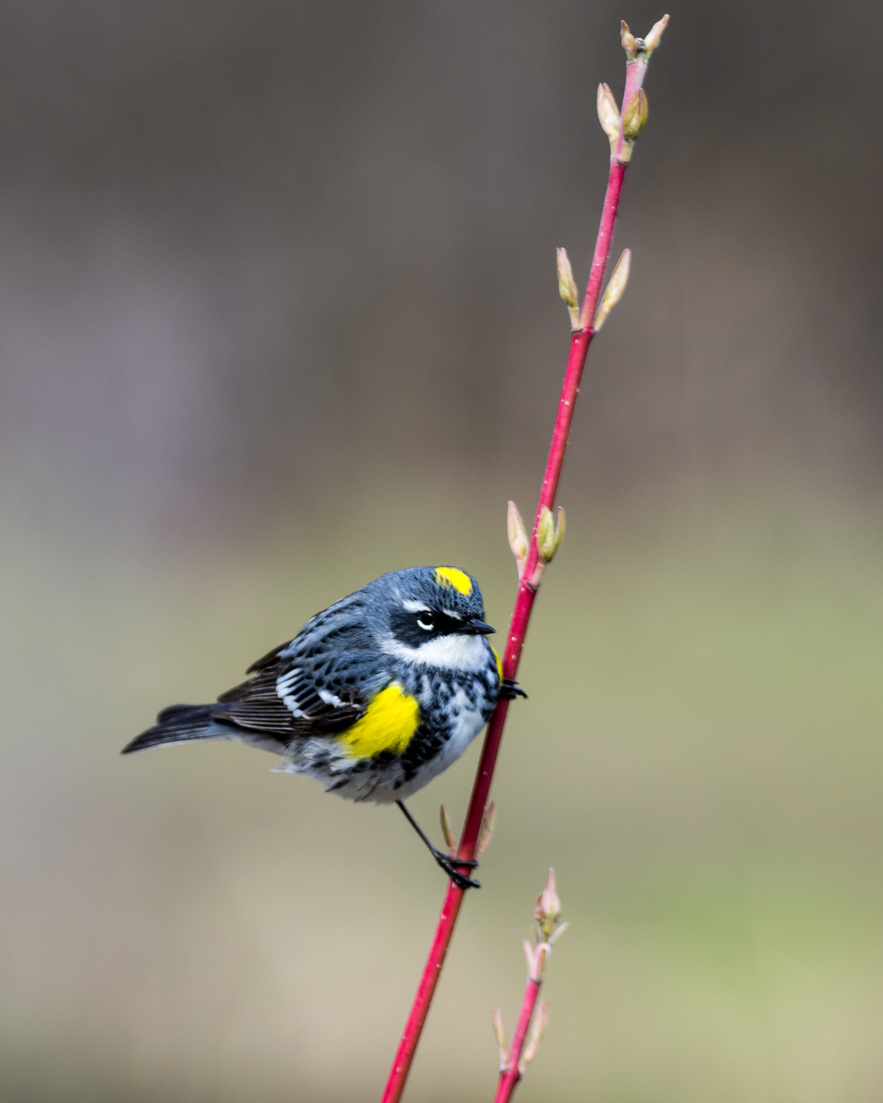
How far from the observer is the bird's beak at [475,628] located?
158 cm

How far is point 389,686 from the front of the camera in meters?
1.79

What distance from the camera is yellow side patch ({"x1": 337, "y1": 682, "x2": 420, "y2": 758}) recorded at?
1734mm

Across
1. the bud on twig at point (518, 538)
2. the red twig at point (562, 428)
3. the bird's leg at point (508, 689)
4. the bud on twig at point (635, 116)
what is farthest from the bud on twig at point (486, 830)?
the bud on twig at point (635, 116)

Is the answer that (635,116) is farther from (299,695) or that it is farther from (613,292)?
(299,695)

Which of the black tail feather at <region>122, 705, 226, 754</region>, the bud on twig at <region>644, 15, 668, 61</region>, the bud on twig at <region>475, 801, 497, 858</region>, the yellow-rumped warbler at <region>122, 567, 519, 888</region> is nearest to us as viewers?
the bud on twig at <region>644, 15, 668, 61</region>

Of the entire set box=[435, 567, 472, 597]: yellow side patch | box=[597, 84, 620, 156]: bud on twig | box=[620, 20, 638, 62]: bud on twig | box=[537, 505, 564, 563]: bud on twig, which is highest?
box=[620, 20, 638, 62]: bud on twig

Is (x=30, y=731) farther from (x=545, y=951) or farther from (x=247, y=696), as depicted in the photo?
(x=545, y=951)

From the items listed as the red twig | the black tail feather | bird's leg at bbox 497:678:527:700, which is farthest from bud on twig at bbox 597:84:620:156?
the black tail feather

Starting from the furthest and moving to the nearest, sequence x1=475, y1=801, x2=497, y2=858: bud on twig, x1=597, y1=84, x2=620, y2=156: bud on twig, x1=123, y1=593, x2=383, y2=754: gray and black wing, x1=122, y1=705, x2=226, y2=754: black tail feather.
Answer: x1=122, y1=705, x2=226, y2=754: black tail feather → x1=123, y1=593, x2=383, y2=754: gray and black wing → x1=475, y1=801, x2=497, y2=858: bud on twig → x1=597, y1=84, x2=620, y2=156: bud on twig

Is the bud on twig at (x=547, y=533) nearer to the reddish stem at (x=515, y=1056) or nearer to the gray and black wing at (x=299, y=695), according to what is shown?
the reddish stem at (x=515, y=1056)

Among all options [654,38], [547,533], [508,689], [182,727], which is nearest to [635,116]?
[654,38]

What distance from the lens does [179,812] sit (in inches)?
192

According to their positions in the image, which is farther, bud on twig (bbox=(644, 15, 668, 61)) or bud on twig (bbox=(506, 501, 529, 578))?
bud on twig (bbox=(506, 501, 529, 578))

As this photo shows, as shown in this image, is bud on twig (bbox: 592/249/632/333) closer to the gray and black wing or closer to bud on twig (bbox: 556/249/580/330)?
bud on twig (bbox: 556/249/580/330)
